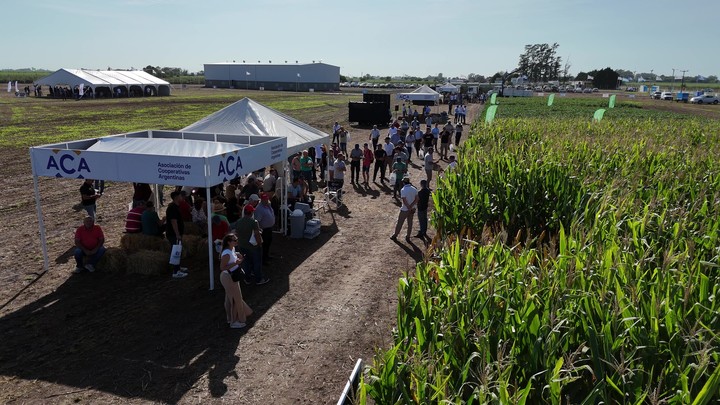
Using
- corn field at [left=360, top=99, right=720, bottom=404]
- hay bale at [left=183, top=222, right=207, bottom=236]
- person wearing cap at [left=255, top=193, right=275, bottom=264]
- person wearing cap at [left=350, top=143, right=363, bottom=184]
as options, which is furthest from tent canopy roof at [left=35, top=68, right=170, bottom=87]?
corn field at [left=360, top=99, right=720, bottom=404]

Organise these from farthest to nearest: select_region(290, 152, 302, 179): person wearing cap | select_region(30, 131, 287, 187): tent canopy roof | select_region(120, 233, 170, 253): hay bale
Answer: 1. select_region(290, 152, 302, 179): person wearing cap
2. select_region(120, 233, 170, 253): hay bale
3. select_region(30, 131, 287, 187): tent canopy roof

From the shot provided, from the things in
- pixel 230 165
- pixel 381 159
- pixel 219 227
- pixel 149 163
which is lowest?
pixel 219 227

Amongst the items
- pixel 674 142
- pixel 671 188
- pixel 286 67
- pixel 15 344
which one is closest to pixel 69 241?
pixel 15 344

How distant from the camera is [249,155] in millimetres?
11117

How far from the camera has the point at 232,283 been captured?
8.35 meters

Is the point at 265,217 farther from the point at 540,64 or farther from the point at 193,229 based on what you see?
the point at 540,64

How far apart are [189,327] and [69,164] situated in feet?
14.3

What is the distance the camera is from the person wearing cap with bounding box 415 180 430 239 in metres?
13.3

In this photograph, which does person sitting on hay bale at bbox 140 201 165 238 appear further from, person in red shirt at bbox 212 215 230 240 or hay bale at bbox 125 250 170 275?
person in red shirt at bbox 212 215 230 240

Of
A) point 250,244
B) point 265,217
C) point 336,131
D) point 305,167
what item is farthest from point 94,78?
point 250,244

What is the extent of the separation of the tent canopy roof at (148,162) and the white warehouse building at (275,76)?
347 ft

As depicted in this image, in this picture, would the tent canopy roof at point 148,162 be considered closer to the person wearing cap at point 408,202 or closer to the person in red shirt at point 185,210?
the person in red shirt at point 185,210

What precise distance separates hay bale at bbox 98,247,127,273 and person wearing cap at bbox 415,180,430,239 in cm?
747

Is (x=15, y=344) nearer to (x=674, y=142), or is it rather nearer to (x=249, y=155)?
(x=249, y=155)
